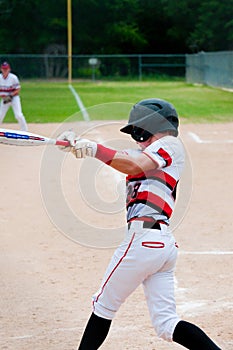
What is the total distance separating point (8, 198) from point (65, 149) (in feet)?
22.6

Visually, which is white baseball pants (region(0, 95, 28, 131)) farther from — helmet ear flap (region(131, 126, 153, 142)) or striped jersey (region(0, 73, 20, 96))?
helmet ear flap (region(131, 126, 153, 142))

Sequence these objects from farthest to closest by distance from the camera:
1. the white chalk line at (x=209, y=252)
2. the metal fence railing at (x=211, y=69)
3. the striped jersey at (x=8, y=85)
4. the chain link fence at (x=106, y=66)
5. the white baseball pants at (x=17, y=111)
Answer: the chain link fence at (x=106, y=66)
the metal fence railing at (x=211, y=69)
the striped jersey at (x=8, y=85)
the white baseball pants at (x=17, y=111)
the white chalk line at (x=209, y=252)

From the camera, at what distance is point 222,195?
1173cm

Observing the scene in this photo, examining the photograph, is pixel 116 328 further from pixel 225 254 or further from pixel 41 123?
pixel 41 123

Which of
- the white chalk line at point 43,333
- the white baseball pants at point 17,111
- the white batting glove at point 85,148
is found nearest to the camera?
the white batting glove at point 85,148

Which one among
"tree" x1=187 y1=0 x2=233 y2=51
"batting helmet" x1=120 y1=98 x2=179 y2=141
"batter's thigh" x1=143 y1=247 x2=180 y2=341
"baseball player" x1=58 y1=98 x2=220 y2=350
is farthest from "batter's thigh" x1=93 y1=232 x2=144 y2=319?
"tree" x1=187 y1=0 x2=233 y2=51

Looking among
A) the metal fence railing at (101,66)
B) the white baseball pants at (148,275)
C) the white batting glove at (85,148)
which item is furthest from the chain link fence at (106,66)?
the white batting glove at (85,148)

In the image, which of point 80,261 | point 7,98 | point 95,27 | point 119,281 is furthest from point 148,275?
point 95,27

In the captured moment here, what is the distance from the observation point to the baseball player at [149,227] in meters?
4.81

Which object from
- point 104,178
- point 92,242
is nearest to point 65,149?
point 92,242

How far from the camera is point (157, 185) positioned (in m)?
4.90

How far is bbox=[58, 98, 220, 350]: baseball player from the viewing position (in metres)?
4.81

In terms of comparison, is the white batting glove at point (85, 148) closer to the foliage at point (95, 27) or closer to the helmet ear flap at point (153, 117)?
the helmet ear flap at point (153, 117)

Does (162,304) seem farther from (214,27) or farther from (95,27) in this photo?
(95,27)
